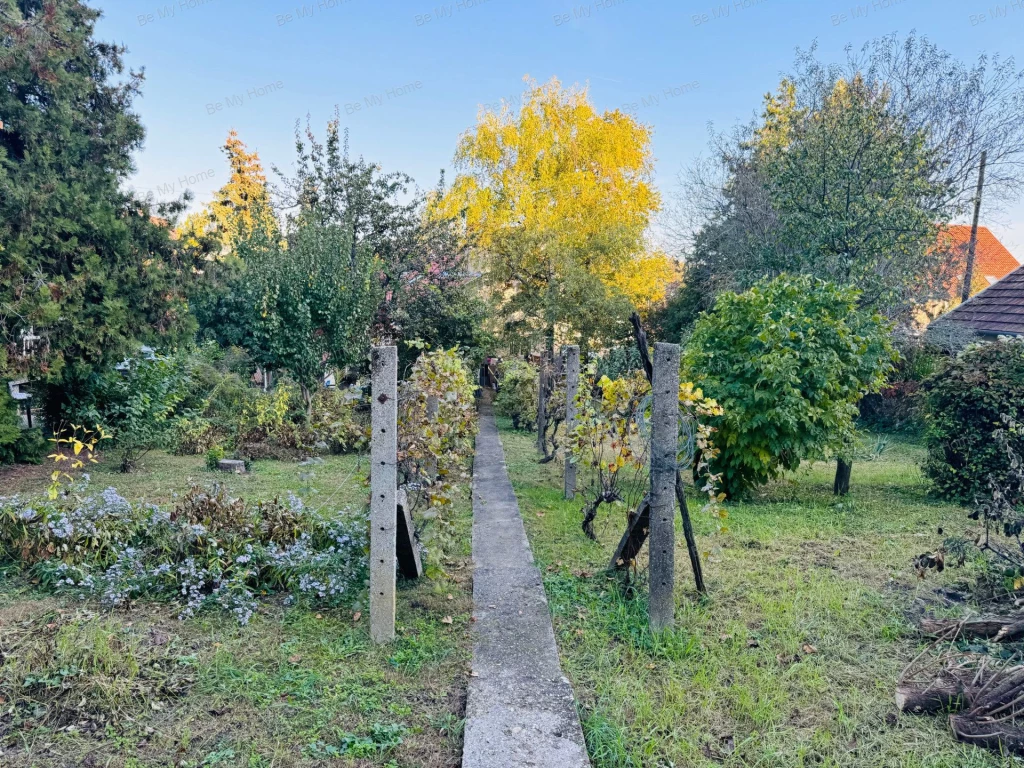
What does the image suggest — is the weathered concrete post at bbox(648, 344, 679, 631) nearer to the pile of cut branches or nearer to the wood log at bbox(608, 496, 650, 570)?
the wood log at bbox(608, 496, 650, 570)

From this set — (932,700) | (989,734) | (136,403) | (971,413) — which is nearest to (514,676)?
(932,700)

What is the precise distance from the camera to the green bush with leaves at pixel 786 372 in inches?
278

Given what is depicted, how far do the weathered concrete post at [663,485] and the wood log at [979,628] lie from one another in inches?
60.1

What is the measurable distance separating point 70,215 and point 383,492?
747cm

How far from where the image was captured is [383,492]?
378 cm

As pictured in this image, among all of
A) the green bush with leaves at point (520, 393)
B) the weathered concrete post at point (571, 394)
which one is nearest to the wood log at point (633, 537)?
the weathered concrete post at point (571, 394)

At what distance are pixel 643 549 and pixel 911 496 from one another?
176 inches

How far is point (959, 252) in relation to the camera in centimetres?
2106

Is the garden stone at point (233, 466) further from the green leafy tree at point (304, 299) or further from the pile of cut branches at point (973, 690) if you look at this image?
the pile of cut branches at point (973, 690)

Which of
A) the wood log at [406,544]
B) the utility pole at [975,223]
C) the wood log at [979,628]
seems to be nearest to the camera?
the wood log at [979,628]

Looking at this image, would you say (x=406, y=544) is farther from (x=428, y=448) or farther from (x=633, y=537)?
(x=633, y=537)

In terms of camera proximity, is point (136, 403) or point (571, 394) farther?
point (136, 403)

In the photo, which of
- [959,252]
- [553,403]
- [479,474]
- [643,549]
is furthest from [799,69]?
[643,549]

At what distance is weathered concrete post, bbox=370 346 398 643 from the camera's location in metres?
3.74
